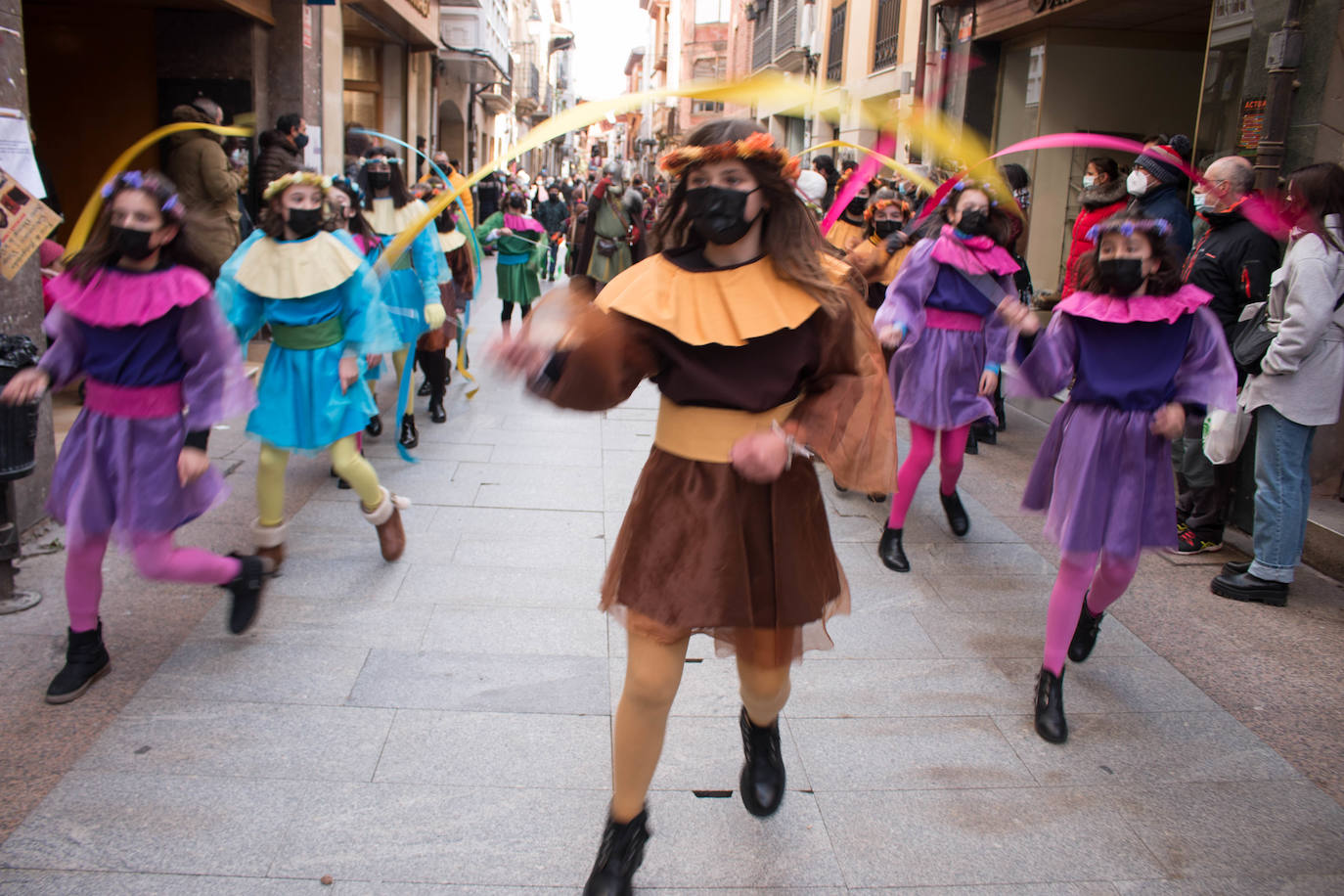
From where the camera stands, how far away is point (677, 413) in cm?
255

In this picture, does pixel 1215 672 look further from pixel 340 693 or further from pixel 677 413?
pixel 340 693

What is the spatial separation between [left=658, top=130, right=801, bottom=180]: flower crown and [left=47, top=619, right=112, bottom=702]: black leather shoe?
2.55 m

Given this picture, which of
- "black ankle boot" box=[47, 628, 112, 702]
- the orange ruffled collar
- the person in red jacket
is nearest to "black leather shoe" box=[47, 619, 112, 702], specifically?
"black ankle boot" box=[47, 628, 112, 702]

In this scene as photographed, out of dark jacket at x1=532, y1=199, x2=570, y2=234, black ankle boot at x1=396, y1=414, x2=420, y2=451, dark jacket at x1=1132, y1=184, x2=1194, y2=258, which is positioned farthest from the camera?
dark jacket at x1=532, y1=199, x2=570, y2=234

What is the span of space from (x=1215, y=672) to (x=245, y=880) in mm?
3478

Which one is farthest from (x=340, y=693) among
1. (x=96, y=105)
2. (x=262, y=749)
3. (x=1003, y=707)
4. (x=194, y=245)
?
(x=96, y=105)

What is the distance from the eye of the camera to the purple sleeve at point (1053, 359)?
3.64 m

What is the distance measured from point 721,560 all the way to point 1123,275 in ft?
6.17

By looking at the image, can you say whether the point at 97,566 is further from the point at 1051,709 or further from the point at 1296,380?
the point at 1296,380

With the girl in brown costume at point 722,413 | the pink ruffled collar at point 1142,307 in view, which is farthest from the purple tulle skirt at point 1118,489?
the girl in brown costume at point 722,413

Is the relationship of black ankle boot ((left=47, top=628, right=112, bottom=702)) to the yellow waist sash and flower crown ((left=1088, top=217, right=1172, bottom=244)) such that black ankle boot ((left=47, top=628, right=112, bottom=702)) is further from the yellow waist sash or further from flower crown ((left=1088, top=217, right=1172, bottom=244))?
flower crown ((left=1088, top=217, right=1172, bottom=244))

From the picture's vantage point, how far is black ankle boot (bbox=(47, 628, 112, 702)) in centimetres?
346

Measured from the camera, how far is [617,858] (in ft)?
8.27

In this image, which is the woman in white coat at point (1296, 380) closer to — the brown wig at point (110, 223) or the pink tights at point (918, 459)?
the pink tights at point (918, 459)
